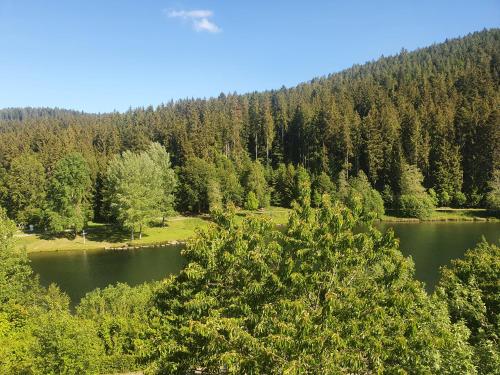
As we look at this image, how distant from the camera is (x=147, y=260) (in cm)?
5538

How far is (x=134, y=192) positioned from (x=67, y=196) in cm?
1135

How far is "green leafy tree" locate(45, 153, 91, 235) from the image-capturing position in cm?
6688

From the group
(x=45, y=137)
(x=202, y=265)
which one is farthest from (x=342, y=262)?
(x=45, y=137)

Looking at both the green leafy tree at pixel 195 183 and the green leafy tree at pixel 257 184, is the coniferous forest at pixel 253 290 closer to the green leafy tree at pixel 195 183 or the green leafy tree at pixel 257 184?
the green leafy tree at pixel 195 183

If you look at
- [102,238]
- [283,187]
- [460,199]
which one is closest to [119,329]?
[102,238]

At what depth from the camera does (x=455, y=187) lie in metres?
88.1

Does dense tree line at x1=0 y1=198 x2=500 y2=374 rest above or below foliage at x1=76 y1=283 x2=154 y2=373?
above

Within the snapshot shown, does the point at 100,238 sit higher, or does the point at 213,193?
the point at 213,193

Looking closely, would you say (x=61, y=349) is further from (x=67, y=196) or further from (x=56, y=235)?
(x=56, y=235)

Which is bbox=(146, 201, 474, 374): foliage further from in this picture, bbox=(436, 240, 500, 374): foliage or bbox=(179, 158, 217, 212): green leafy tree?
bbox=(179, 158, 217, 212): green leafy tree

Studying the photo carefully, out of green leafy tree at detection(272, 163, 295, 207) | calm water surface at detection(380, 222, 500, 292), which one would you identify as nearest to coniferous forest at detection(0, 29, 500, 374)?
calm water surface at detection(380, 222, 500, 292)

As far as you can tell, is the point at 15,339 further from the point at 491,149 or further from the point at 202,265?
the point at 491,149

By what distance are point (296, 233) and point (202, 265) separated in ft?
11.0

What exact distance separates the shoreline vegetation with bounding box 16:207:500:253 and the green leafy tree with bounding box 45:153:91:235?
239 cm
